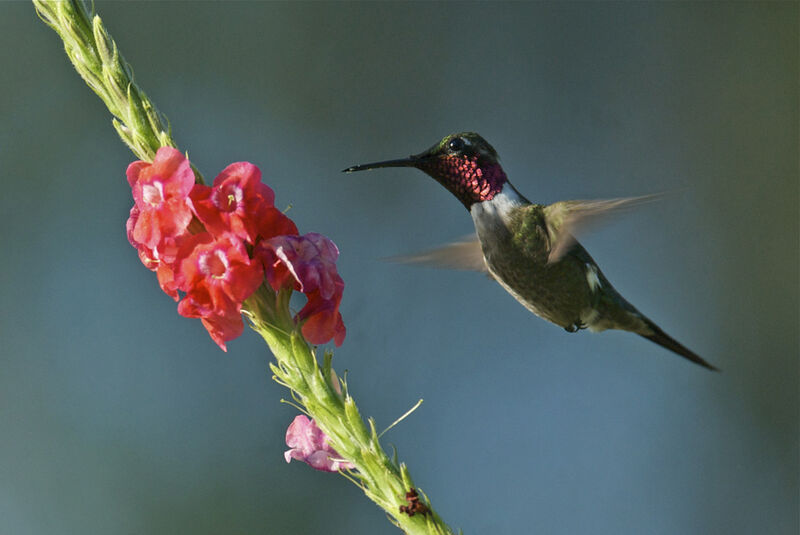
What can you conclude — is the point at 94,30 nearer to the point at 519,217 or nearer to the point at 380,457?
the point at 380,457

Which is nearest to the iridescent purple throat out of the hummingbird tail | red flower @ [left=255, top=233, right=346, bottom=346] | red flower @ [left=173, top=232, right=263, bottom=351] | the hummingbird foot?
the hummingbird foot

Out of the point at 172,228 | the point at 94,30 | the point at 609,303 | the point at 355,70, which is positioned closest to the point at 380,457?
the point at 172,228

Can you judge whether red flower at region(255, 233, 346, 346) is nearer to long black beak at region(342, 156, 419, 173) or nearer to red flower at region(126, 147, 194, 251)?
red flower at region(126, 147, 194, 251)

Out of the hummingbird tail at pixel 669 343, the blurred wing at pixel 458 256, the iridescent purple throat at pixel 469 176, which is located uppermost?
the iridescent purple throat at pixel 469 176

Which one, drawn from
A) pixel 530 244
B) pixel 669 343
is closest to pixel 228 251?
pixel 530 244

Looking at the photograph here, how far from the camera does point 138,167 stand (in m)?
1.28

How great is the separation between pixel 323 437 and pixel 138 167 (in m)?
0.54

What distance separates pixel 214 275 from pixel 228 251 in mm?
42

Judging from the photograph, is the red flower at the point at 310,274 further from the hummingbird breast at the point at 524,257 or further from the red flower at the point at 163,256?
the hummingbird breast at the point at 524,257

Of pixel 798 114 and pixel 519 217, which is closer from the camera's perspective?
pixel 519 217

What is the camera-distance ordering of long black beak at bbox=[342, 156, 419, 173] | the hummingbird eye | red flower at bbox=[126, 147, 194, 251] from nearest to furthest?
red flower at bbox=[126, 147, 194, 251] → long black beak at bbox=[342, 156, 419, 173] → the hummingbird eye

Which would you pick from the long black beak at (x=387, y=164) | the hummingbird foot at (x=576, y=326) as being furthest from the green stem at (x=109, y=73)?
the hummingbird foot at (x=576, y=326)

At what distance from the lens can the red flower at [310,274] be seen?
48.1 inches

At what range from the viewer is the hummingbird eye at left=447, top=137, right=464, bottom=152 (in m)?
2.07
